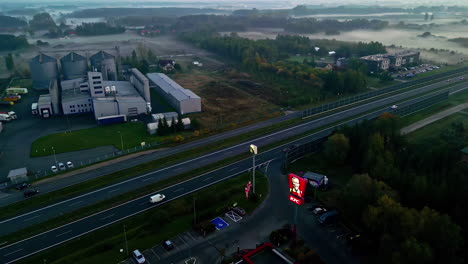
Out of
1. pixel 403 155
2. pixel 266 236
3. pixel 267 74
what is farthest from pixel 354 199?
pixel 267 74

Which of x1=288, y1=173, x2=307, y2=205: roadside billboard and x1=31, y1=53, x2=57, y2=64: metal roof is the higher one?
x1=31, y1=53, x2=57, y2=64: metal roof

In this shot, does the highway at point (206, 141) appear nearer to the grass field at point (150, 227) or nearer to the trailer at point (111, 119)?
the grass field at point (150, 227)

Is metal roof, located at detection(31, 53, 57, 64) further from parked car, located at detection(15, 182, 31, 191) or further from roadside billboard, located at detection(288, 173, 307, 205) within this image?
roadside billboard, located at detection(288, 173, 307, 205)

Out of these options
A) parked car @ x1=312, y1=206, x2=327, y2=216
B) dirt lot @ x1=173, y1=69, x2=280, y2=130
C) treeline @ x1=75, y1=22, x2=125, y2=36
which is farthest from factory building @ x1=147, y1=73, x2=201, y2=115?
treeline @ x1=75, y1=22, x2=125, y2=36

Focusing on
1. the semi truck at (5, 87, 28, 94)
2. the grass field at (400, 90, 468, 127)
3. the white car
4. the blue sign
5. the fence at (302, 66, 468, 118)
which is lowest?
the blue sign

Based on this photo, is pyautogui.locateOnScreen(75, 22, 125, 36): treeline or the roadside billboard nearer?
the roadside billboard

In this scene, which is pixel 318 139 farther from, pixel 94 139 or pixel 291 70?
pixel 291 70

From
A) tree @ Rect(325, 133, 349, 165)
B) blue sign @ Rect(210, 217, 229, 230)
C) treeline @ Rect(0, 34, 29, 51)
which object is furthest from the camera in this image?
treeline @ Rect(0, 34, 29, 51)

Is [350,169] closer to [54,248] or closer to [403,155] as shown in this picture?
[403,155]
